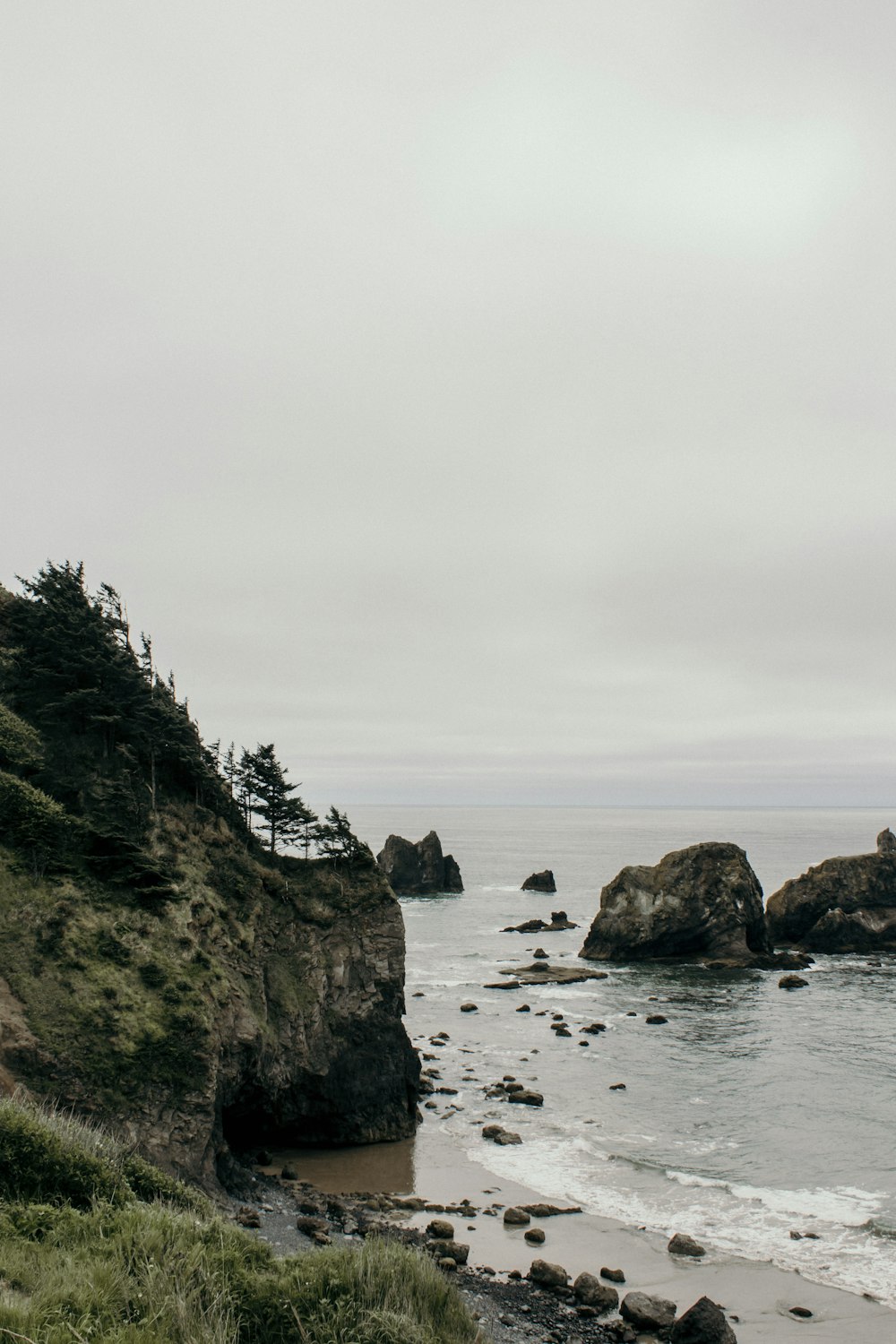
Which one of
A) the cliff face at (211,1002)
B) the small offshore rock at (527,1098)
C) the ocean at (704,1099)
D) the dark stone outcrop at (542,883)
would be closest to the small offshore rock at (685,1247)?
the ocean at (704,1099)

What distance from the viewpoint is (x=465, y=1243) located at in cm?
2873

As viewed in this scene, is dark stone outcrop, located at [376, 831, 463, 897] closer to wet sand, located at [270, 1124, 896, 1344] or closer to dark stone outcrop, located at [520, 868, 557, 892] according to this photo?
dark stone outcrop, located at [520, 868, 557, 892]

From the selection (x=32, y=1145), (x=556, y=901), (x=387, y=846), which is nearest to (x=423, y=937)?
(x=556, y=901)

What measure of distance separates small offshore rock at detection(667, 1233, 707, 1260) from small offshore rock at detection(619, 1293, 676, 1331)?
3.76 meters

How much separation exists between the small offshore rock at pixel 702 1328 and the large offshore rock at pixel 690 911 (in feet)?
201

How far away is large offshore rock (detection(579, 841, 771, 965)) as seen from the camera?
82938mm

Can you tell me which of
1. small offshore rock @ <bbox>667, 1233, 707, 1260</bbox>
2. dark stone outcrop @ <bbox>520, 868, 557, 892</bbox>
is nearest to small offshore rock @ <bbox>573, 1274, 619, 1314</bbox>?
small offshore rock @ <bbox>667, 1233, 707, 1260</bbox>

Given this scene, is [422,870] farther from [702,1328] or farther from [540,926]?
[702,1328]

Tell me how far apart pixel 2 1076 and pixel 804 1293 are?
2594 centimetres

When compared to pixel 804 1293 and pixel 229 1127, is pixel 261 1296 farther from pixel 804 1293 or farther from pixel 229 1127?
pixel 229 1127

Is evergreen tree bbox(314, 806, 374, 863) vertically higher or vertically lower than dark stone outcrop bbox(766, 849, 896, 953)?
higher

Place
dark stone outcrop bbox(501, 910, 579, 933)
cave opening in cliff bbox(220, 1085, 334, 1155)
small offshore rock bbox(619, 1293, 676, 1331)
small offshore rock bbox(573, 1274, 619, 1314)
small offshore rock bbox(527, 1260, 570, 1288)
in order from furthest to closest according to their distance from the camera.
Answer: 1. dark stone outcrop bbox(501, 910, 579, 933)
2. cave opening in cliff bbox(220, 1085, 334, 1155)
3. small offshore rock bbox(527, 1260, 570, 1288)
4. small offshore rock bbox(573, 1274, 619, 1314)
5. small offshore rock bbox(619, 1293, 676, 1331)

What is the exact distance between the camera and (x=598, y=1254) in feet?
93.9

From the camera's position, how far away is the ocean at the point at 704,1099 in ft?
103
